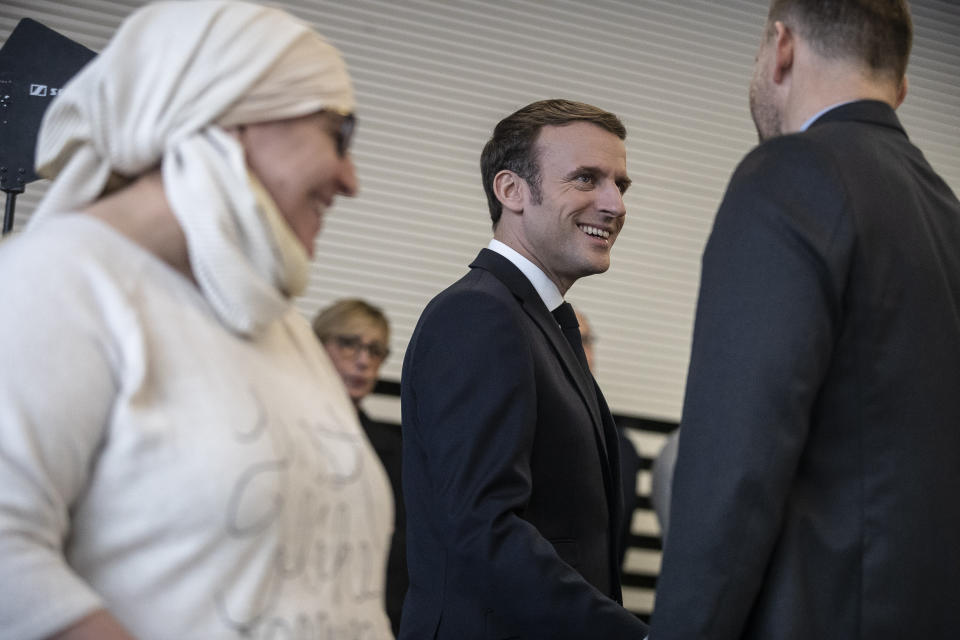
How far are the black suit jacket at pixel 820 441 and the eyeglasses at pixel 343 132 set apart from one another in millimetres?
585

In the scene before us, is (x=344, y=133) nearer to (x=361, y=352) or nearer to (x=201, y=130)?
(x=201, y=130)

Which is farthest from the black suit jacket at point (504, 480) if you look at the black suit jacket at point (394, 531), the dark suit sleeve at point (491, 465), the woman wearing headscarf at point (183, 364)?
the black suit jacket at point (394, 531)

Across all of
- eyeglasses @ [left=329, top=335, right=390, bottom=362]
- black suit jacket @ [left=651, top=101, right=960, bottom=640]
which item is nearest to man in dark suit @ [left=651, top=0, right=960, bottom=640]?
black suit jacket @ [left=651, top=101, right=960, bottom=640]

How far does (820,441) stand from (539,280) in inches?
34.9

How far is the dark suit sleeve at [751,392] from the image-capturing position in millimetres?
1548

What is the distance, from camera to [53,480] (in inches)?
44.4

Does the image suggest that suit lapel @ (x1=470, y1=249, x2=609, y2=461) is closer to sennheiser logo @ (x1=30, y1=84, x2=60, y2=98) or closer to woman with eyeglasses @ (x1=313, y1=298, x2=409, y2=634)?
sennheiser logo @ (x1=30, y1=84, x2=60, y2=98)

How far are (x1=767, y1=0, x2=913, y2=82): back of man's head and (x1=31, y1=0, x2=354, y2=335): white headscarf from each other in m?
0.87

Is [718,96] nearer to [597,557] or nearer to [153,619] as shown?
[597,557]

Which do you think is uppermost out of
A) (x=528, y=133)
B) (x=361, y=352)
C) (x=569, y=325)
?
(x=528, y=133)

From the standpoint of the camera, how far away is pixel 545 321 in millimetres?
2236

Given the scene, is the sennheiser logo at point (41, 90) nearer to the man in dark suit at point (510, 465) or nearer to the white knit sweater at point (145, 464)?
the man in dark suit at point (510, 465)

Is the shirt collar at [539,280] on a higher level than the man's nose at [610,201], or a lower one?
lower

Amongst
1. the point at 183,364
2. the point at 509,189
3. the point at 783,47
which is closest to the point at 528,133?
the point at 509,189
